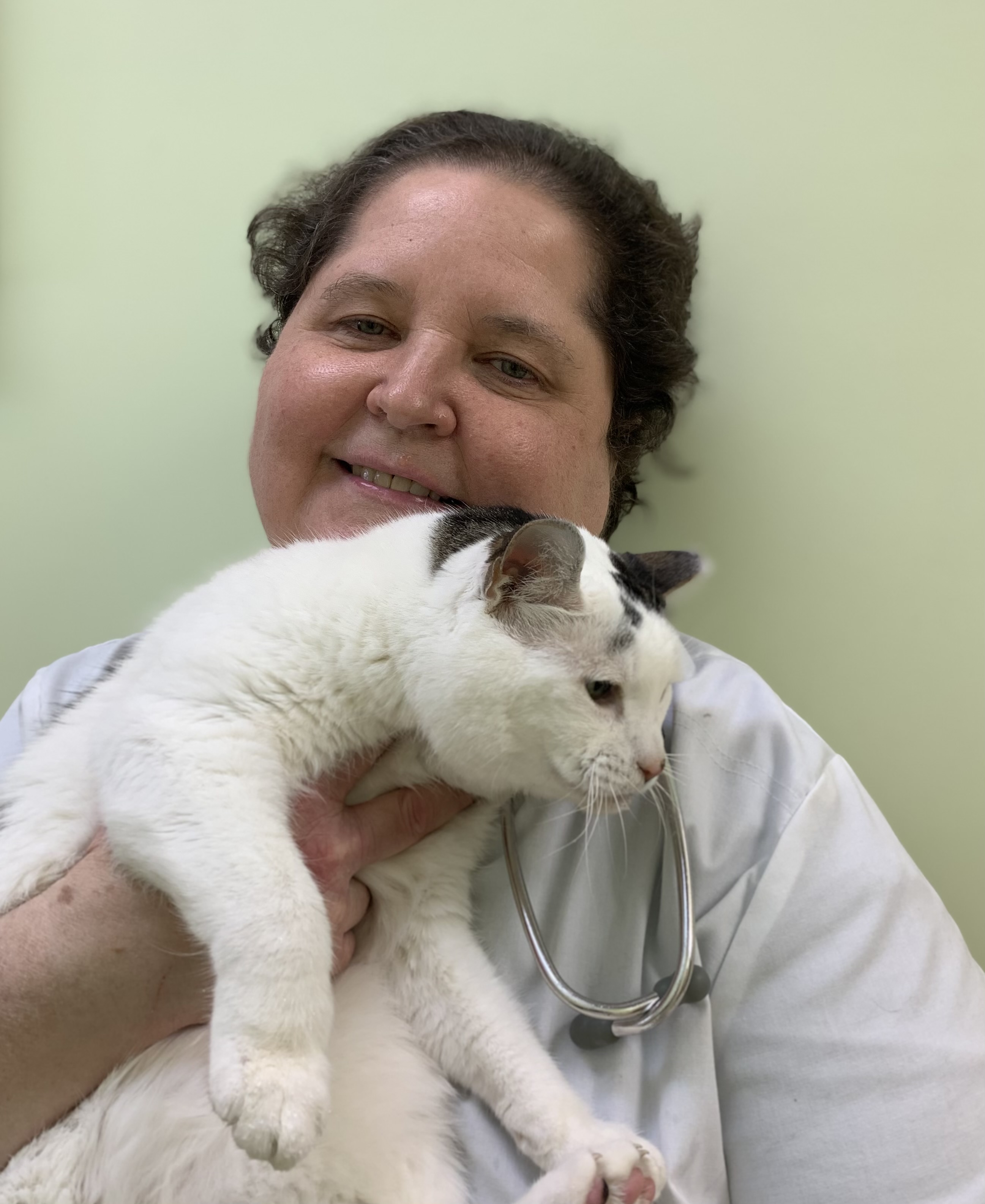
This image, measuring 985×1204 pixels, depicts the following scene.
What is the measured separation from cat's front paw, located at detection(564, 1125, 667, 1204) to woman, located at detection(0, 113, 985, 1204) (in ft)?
0.04

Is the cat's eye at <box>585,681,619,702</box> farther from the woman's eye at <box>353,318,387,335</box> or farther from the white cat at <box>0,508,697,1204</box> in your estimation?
the woman's eye at <box>353,318,387,335</box>

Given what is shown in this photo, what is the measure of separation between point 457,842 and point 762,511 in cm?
96

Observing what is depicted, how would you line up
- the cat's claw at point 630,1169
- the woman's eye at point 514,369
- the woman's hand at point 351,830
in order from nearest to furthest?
the cat's claw at point 630,1169
the woman's hand at point 351,830
the woman's eye at point 514,369

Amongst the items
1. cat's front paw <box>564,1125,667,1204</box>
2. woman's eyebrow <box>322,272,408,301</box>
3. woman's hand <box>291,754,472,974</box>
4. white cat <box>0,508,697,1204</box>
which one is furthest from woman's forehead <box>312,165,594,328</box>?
cat's front paw <box>564,1125,667,1204</box>


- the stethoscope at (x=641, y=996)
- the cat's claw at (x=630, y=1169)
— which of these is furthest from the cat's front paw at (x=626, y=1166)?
the stethoscope at (x=641, y=996)

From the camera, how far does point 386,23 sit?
5.37 ft

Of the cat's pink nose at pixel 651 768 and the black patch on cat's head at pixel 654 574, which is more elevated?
the black patch on cat's head at pixel 654 574

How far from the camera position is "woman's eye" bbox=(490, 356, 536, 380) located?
1.20 metres

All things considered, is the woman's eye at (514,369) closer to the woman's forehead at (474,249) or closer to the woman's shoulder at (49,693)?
the woman's forehead at (474,249)

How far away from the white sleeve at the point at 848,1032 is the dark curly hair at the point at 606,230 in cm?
80

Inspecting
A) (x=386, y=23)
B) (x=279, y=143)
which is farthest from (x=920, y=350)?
(x=279, y=143)

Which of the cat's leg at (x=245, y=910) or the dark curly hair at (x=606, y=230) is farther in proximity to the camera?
the dark curly hair at (x=606, y=230)

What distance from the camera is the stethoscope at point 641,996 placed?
2.71 ft

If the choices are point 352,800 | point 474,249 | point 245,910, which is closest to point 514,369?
point 474,249
